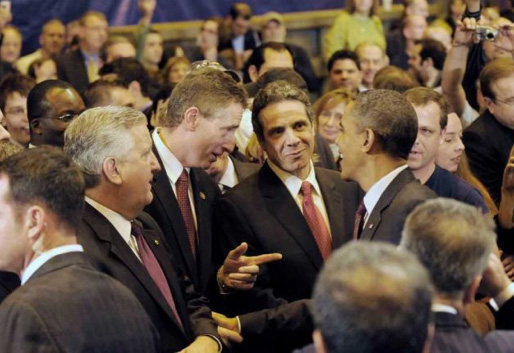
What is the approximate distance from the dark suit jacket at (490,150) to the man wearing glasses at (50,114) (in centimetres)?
212

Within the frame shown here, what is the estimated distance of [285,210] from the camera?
4051mm

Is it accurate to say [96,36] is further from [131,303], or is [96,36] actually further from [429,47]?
[131,303]

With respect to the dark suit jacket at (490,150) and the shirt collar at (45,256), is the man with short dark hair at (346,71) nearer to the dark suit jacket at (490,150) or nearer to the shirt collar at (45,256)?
the dark suit jacket at (490,150)

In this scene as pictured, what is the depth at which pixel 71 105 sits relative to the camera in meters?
5.02

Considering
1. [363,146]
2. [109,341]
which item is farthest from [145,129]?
[109,341]

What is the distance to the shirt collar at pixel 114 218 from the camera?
11.4 ft

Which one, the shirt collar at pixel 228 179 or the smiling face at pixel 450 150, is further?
the smiling face at pixel 450 150

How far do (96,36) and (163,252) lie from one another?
5.38 m

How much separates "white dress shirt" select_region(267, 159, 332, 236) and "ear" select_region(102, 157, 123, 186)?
2.77ft

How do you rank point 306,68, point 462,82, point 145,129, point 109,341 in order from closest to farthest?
point 109,341 < point 145,129 < point 462,82 < point 306,68

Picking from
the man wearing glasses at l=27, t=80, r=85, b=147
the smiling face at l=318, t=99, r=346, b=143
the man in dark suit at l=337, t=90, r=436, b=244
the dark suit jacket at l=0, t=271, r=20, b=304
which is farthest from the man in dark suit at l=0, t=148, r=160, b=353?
the smiling face at l=318, t=99, r=346, b=143

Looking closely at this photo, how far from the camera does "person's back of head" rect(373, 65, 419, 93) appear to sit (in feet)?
19.9

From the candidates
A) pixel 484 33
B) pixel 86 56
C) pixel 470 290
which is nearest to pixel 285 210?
pixel 470 290

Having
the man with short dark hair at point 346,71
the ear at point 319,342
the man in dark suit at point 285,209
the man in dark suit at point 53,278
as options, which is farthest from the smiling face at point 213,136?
the man with short dark hair at point 346,71
